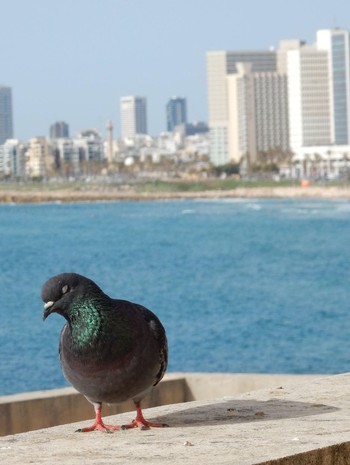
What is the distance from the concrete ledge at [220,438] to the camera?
4918 millimetres

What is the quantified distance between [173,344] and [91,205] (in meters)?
157

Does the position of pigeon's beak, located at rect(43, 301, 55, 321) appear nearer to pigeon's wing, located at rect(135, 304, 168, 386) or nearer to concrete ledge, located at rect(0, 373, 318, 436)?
pigeon's wing, located at rect(135, 304, 168, 386)

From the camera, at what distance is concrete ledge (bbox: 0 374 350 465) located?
4918 mm

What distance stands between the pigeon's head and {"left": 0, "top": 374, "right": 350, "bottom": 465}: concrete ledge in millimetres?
496

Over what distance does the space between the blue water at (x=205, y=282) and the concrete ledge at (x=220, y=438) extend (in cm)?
1478

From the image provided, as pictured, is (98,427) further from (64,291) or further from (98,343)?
(64,291)

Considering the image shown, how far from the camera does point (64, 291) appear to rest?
545 centimetres

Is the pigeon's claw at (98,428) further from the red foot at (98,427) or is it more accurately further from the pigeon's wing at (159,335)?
the pigeon's wing at (159,335)

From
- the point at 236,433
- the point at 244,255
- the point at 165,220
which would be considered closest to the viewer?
the point at 236,433

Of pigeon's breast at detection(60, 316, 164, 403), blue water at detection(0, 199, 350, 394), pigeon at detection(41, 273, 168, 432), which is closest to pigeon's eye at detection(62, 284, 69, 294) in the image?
pigeon at detection(41, 273, 168, 432)

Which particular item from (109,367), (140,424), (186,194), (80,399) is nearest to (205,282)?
(80,399)

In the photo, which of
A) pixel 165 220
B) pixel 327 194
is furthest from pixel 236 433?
pixel 327 194

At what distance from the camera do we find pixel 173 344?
28.8 m

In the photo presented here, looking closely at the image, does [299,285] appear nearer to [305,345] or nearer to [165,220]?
[305,345]
